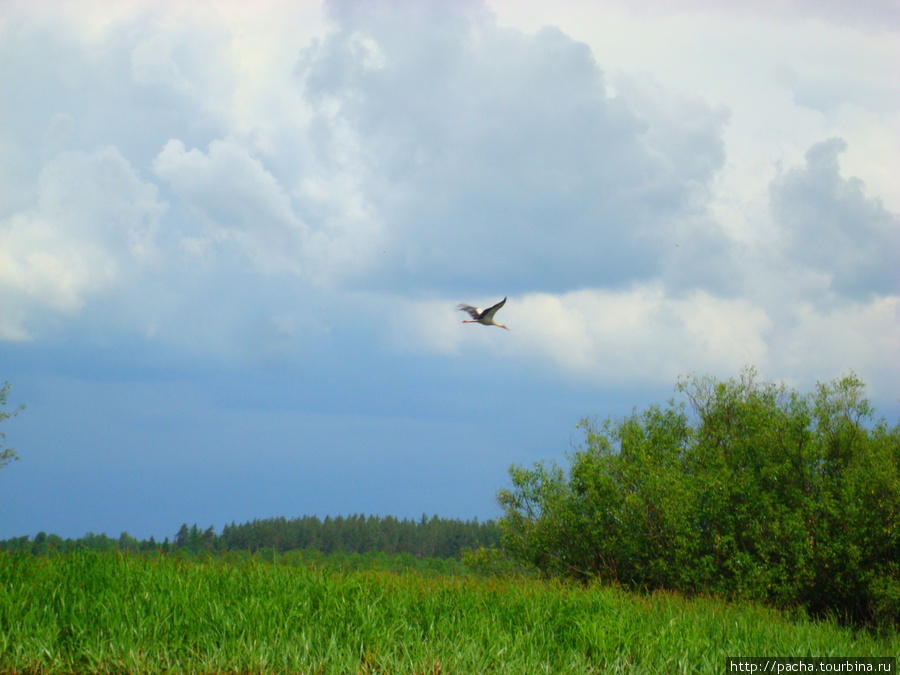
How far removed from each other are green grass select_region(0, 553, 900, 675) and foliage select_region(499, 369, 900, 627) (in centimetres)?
1139

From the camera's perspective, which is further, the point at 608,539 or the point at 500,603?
the point at 608,539

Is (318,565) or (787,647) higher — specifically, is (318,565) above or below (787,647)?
above

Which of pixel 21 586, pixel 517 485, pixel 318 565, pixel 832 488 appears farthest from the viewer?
pixel 517 485

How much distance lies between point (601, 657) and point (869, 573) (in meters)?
18.5

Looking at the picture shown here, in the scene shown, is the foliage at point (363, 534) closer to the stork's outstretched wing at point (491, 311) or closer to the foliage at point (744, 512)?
the foliage at point (744, 512)

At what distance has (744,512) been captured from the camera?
83.1ft

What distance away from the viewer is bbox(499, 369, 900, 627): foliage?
24109mm

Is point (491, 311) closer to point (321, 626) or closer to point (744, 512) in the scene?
point (321, 626)

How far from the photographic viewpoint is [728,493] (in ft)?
84.5

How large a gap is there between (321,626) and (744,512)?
20.2 metres

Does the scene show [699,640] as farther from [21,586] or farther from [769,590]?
[769,590]

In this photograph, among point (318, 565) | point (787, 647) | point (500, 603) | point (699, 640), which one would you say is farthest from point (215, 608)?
point (787, 647)

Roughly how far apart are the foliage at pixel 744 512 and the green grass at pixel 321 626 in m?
11.4

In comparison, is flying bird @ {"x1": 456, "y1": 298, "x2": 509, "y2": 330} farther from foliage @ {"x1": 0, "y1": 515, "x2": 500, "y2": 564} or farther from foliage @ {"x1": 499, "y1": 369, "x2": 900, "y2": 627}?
foliage @ {"x1": 0, "y1": 515, "x2": 500, "y2": 564}
